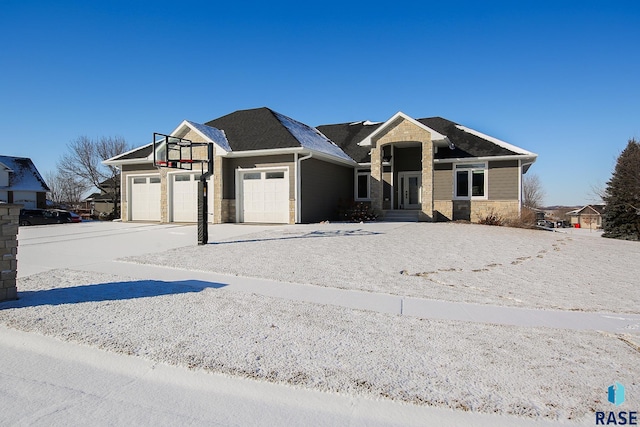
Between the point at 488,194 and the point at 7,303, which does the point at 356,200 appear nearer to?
the point at 488,194

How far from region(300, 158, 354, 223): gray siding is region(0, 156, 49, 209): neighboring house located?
2391cm

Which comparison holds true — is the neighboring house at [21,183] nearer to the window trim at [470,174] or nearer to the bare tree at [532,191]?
the window trim at [470,174]

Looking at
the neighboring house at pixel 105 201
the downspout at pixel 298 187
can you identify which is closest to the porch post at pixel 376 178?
the downspout at pixel 298 187

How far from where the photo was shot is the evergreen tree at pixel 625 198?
68.2 feet

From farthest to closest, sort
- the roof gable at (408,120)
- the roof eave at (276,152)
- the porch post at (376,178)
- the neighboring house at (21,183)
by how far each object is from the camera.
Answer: the neighboring house at (21,183)
the porch post at (376,178)
the roof gable at (408,120)
the roof eave at (276,152)

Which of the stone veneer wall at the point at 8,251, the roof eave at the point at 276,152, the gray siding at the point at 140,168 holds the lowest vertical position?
the stone veneer wall at the point at 8,251

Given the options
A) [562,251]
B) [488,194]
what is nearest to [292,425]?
[562,251]

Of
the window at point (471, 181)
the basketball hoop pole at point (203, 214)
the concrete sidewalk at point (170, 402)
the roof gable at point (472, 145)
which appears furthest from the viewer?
the window at point (471, 181)

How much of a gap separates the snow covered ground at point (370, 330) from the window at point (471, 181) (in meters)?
10.9

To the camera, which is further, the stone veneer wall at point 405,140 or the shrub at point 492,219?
the stone veneer wall at point 405,140

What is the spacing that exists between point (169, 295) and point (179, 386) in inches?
106

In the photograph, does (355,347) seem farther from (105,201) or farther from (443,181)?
(105,201)

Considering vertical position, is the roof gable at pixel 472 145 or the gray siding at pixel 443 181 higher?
the roof gable at pixel 472 145

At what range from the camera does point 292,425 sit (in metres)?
2.66
